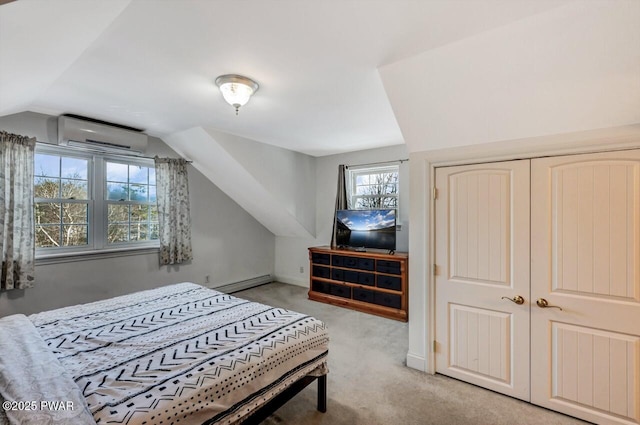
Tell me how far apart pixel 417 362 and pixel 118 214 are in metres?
4.01

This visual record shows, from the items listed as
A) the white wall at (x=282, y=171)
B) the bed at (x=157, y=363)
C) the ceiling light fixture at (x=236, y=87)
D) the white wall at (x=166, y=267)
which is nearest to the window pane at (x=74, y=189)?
the white wall at (x=166, y=267)

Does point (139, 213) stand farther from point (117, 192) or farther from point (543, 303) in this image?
point (543, 303)

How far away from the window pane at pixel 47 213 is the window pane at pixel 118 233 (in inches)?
21.0

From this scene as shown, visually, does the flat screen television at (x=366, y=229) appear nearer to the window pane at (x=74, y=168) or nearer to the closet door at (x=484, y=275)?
the closet door at (x=484, y=275)

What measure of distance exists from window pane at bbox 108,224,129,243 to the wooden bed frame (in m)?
3.25

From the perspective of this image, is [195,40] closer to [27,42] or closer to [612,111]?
[27,42]

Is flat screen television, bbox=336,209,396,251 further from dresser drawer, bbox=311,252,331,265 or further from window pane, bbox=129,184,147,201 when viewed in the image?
window pane, bbox=129,184,147,201

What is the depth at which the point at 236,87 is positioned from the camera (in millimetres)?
2172

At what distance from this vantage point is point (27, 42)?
1420 mm

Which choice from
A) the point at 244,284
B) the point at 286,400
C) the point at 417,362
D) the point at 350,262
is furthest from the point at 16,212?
the point at 417,362

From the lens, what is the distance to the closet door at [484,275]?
213cm

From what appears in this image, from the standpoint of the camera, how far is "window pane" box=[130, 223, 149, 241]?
3988 millimetres

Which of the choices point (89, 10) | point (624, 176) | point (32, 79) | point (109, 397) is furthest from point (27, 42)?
point (624, 176)

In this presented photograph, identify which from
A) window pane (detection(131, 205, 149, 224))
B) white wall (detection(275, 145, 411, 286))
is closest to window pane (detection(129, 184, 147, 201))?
window pane (detection(131, 205, 149, 224))
